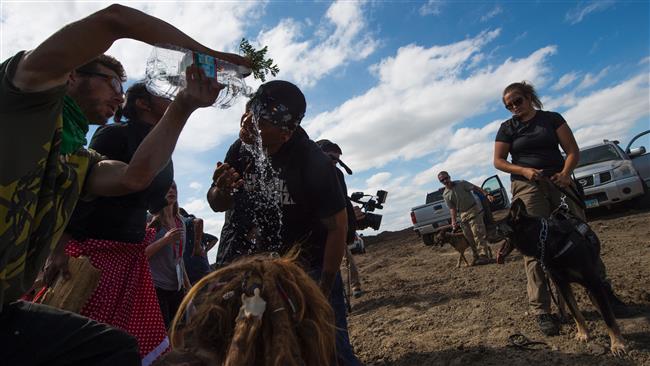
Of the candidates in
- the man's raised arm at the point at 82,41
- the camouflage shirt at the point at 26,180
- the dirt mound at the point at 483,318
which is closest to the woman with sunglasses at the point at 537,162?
the dirt mound at the point at 483,318

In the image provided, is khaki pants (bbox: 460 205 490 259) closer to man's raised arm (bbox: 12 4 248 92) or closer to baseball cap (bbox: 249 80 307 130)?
baseball cap (bbox: 249 80 307 130)

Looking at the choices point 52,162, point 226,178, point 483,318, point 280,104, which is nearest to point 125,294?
point 226,178

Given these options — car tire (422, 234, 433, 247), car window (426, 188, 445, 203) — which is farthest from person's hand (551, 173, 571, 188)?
car window (426, 188, 445, 203)

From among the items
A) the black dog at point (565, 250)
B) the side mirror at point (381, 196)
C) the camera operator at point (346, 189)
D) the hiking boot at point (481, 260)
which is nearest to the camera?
the camera operator at point (346, 189)

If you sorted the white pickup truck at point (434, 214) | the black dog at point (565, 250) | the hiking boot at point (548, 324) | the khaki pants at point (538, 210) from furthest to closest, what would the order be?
1. the white pickup truck at point (434, 214)
2. the khaki pants at point (538, 210)
3. the hiking boot at point (548, 324)
4. the black dog at point (565, 250)

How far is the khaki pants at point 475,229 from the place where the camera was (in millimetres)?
8711

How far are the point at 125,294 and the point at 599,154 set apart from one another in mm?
11868

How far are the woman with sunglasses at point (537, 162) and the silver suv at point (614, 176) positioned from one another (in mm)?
6892

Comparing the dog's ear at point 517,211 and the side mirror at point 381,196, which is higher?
the side mirror at point 381,196

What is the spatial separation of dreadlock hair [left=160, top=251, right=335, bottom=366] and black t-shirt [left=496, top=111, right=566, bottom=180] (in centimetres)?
334

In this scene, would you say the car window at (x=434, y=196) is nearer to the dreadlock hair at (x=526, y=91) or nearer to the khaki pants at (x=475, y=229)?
→ the khaki pants at (x=475, y=229)

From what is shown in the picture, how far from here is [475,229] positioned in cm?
891

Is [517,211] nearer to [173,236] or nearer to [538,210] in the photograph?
[538,210]

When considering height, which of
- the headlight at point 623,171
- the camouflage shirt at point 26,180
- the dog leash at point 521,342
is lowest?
the dog leash at point 521,342
